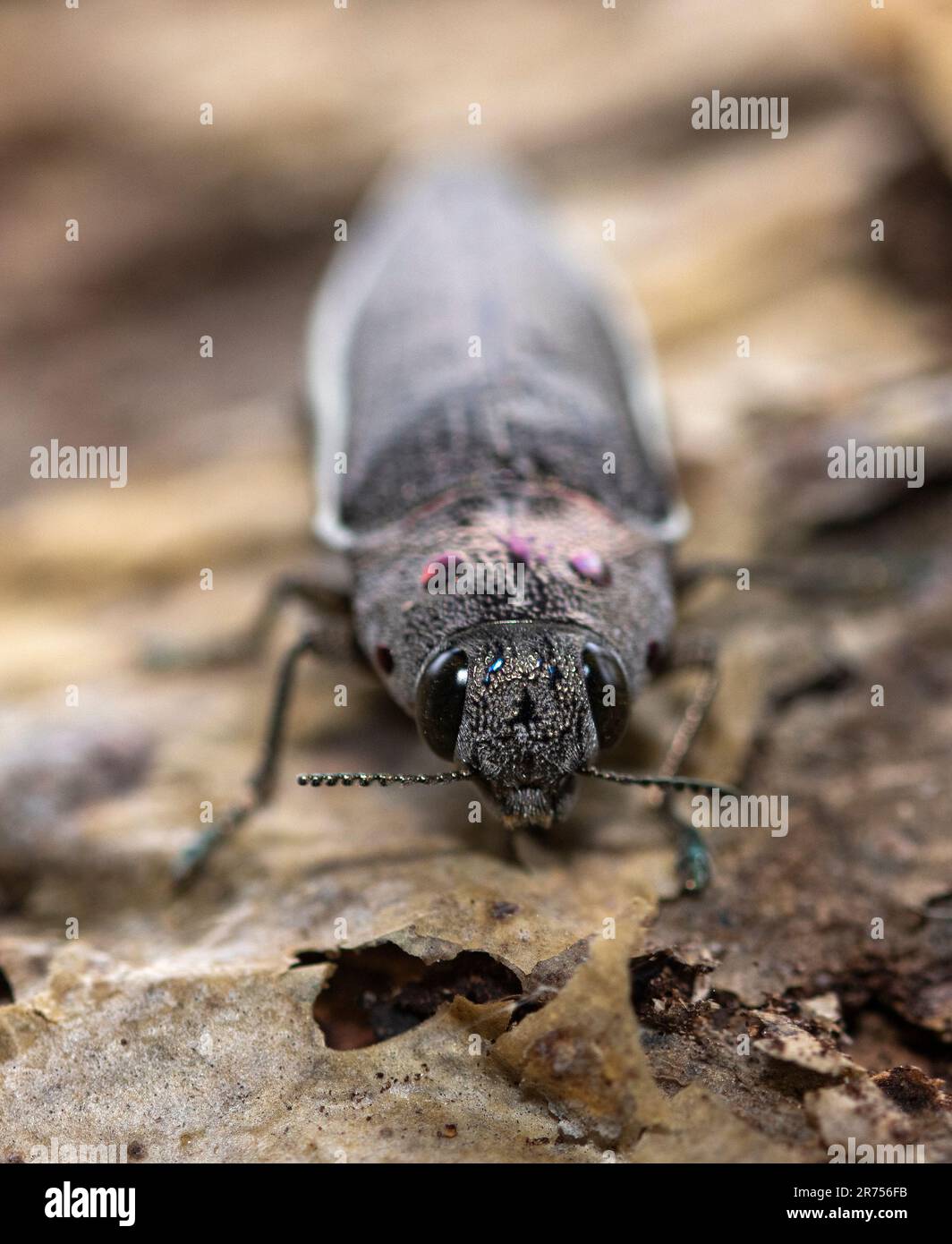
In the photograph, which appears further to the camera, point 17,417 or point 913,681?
point 17,417

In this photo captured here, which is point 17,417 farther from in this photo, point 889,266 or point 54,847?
point 889,266

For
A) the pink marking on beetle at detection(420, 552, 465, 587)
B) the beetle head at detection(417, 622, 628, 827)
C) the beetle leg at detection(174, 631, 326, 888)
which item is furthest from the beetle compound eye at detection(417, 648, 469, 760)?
the beetle leg at detection(174, 631, 326, 888)

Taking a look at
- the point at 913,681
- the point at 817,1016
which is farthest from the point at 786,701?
the point at 817,1016

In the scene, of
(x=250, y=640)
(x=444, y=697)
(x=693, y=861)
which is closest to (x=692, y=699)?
(x=693, y=861)

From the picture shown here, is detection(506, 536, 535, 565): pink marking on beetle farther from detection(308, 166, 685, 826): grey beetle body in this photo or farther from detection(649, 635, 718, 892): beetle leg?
detection(649, 635, 718, 892): beetle leg

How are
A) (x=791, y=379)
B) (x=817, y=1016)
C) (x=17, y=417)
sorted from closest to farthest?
(x=817, y=1016), (x=791, y=379), (x=17, y=417)

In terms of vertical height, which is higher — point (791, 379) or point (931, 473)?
point (791, 379)

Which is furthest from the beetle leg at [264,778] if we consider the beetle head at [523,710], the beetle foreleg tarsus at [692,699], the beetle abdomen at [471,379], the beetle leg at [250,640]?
the beetle foreleg tarsus at [692,699]
